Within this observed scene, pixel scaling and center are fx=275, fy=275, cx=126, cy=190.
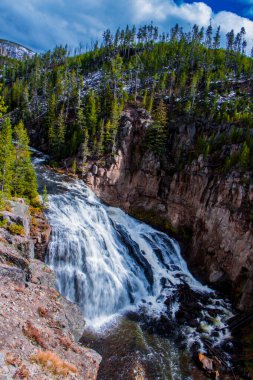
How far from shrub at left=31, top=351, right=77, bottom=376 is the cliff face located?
3050 centimetres

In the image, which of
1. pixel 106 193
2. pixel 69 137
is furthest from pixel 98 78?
pixel 106 193

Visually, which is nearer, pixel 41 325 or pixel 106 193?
pixel 41 325

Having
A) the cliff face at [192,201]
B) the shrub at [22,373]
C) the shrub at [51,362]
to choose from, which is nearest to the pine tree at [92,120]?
the cliff face at [192,201]

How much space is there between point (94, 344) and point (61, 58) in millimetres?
183214

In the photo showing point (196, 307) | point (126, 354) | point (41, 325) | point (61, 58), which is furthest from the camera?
point (61, 58)

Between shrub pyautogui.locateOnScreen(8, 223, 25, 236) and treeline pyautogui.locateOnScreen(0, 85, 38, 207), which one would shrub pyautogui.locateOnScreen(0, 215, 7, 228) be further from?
treeline pyautogui.locateOnScreen(0, 85, 38, 207)

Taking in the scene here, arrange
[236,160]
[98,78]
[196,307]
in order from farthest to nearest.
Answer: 1. [98,78]
2. [236,160]
3. [196,307]

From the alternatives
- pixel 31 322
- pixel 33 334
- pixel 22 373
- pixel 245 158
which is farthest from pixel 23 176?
pixel 245 158

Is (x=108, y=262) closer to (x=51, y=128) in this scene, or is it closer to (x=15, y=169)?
(x=15, y=169)

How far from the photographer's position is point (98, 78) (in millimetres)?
121250

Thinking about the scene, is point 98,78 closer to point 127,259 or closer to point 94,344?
point 127,259

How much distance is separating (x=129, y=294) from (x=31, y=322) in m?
19.7

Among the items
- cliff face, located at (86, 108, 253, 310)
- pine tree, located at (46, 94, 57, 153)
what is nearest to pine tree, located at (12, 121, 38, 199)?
cliff face, located at (86, 108, 253, 310)

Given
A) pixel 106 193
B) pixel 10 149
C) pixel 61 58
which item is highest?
pixel 61 58
